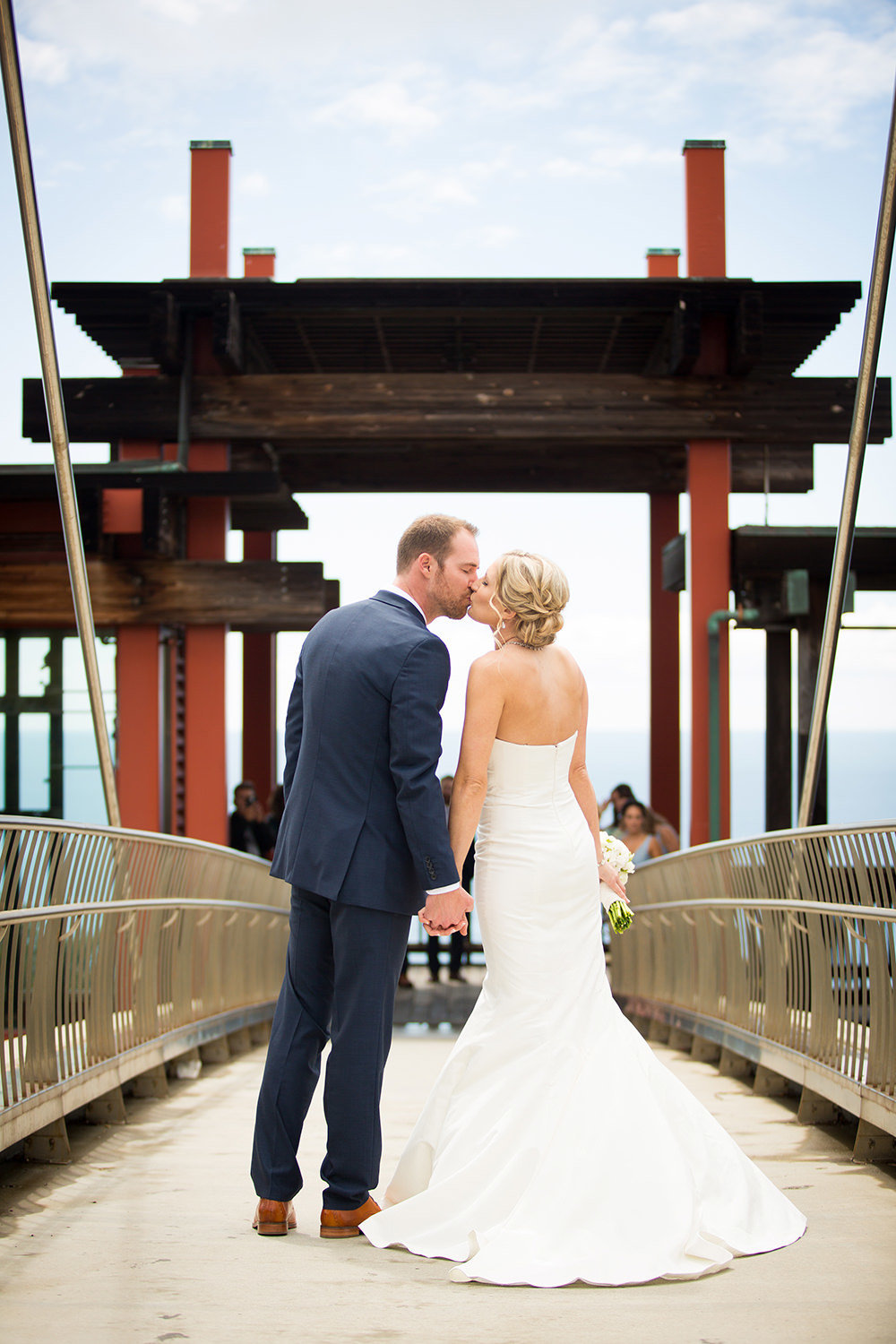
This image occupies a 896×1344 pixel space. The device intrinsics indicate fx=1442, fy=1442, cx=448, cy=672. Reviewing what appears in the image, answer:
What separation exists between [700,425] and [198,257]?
15.2 feet

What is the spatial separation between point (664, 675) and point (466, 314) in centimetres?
544

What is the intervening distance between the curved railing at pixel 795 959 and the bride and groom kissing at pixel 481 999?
0.98m

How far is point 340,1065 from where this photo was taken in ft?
12.3

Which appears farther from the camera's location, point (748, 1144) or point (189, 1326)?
point (748, 1144)

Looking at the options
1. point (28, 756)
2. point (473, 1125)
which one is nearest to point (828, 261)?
point (28, 756)

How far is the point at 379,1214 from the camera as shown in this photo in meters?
3.68

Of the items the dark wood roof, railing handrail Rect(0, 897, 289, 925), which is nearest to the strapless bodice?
railing handrail Rect(0, 897, 289, 925)

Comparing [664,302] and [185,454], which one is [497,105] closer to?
[664,302]

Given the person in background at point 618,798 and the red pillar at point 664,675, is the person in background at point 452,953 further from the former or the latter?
the red pillar at point 664,675

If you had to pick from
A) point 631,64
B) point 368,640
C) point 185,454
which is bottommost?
point 368,640

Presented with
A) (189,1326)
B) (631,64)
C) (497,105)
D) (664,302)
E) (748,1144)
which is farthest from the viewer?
(664,302)

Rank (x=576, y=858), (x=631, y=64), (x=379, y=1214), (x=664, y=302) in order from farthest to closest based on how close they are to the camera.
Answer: (x=664, y=302)
(x=631, y=64)
(x=576, y=858)
(x=379, y=1214)

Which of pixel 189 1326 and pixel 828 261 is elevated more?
pixel 828 261

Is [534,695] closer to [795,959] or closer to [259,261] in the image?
[795,959]
